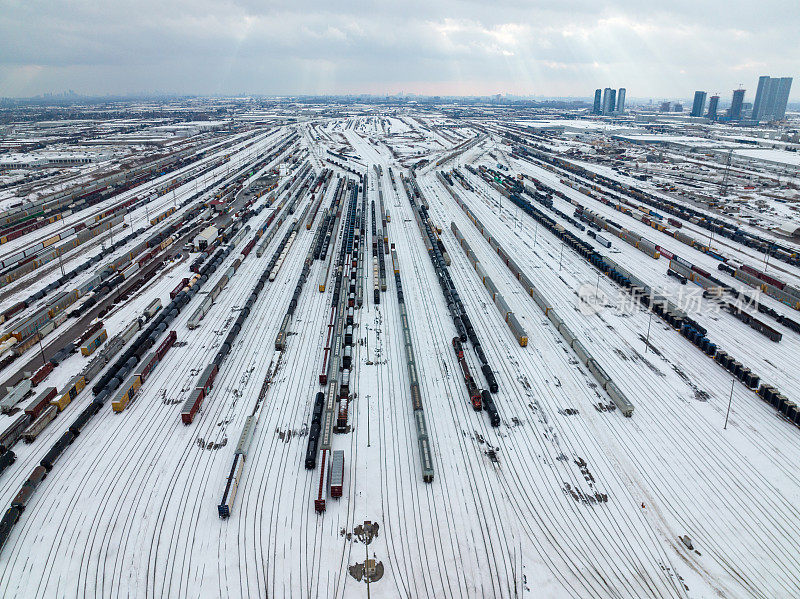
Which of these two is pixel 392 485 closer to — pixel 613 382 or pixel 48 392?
pixel 613 382

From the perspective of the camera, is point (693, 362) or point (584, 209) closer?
point (693, 362)

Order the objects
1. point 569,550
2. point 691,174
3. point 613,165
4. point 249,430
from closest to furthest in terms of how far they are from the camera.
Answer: point 569,550
point 249,430
point 691,174
point 613,165

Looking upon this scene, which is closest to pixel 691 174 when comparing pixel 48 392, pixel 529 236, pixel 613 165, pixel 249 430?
pixel 613 165

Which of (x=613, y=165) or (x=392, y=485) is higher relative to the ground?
(x=613, y=165)

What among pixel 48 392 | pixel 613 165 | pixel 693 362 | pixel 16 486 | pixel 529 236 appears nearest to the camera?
pixel 16 486

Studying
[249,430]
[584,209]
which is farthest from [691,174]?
[249,430]

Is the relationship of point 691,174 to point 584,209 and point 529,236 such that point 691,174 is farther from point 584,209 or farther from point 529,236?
point 529,236
